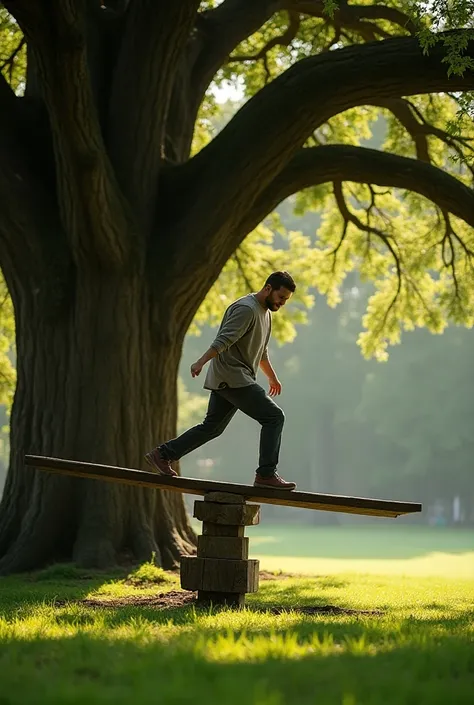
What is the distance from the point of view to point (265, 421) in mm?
8281

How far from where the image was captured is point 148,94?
1273 cm

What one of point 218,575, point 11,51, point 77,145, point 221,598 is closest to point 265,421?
point 218,575

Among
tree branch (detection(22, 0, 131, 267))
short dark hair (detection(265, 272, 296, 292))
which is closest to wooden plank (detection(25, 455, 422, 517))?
short dark hair (detection(265, 272, 296, 292))

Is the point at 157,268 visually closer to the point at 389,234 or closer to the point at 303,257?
the point at 389,234

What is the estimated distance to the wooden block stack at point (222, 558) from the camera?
7938 millimetres

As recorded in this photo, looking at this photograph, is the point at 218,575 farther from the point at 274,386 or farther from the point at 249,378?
the point at 274,386

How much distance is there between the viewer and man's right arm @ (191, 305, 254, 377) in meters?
7.98

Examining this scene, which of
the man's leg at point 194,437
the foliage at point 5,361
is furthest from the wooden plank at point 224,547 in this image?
the foliage at point 5,361

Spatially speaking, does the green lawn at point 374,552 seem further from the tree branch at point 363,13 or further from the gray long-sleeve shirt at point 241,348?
the gray long-sleeve shirt at point 241,348

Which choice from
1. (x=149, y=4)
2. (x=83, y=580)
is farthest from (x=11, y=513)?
(x=149, y=4)

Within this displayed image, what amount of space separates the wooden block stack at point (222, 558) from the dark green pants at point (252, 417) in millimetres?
416

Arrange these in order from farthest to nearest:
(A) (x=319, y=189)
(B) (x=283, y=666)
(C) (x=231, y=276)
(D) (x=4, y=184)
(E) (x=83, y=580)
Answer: (C) (x=231, y=276) < (A) (x=319, y=189) < (D) (x=4, y=184) < (E) (x=83, y=580) < (B) (x=283, y=666)

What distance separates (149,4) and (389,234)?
25.7 ft

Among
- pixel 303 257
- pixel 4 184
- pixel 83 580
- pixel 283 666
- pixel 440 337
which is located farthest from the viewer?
pixel 440 337
